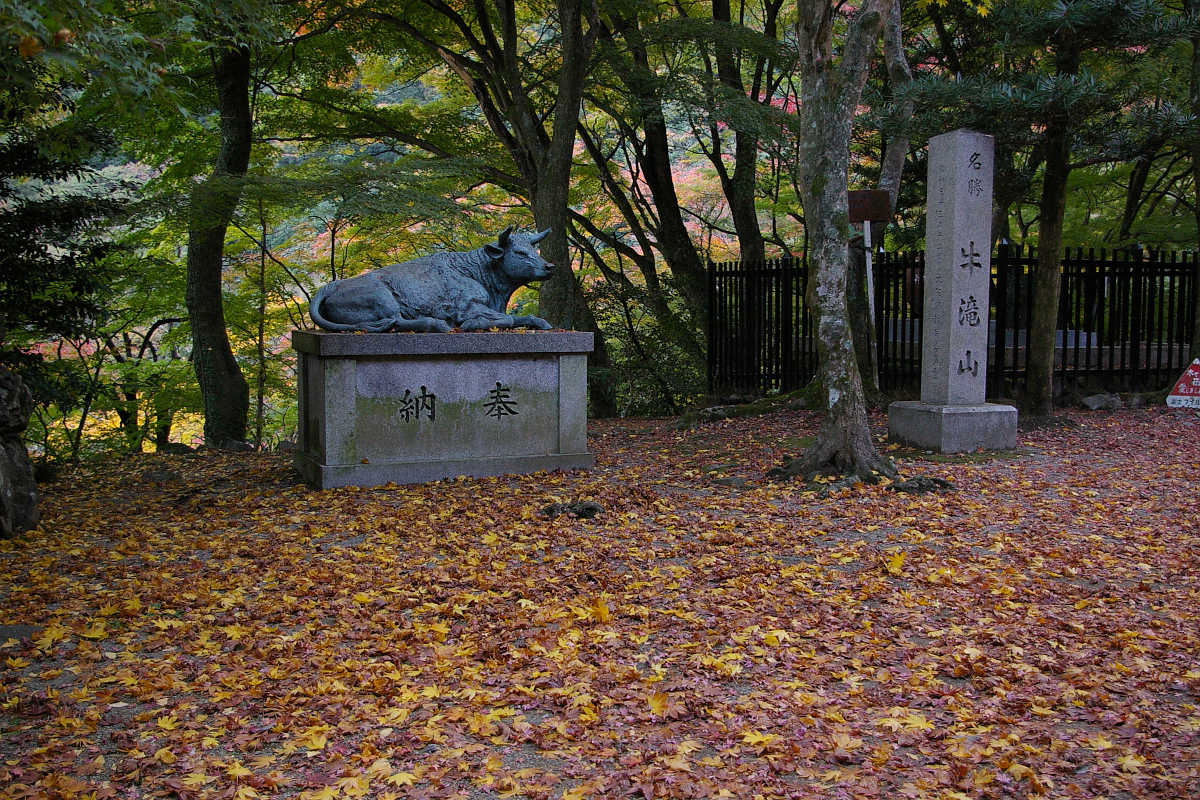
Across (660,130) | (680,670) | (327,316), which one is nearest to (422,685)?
(680,670)

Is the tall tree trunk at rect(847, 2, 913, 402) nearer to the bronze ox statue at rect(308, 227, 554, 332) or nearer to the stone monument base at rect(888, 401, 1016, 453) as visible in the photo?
the stone monument base at rect(888, 401, 1016, 453)

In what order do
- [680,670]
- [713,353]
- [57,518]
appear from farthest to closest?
[713,353] < [57,518] < [680,670]

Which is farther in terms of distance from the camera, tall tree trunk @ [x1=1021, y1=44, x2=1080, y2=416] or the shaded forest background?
tall tree trunk @ [x1=1021, y1=44, x2=1080, y2=416]

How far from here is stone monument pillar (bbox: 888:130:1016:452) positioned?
971cm

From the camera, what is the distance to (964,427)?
9750mm

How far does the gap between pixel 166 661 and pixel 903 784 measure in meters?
3.39

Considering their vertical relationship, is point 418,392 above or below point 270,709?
above

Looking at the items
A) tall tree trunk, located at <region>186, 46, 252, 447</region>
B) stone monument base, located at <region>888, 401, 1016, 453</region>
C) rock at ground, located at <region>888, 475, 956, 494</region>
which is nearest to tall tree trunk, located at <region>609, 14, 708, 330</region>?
tall tree trunk, located at <region>186, 46, 252, 447</region>

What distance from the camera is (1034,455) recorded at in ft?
31.9

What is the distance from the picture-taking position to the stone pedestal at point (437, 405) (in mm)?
8648

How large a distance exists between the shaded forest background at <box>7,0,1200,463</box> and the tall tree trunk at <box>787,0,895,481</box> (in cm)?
25

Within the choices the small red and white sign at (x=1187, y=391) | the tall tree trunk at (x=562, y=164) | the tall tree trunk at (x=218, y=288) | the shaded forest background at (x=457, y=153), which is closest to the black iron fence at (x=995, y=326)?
the small red and white sign at (x=1187, y=391)

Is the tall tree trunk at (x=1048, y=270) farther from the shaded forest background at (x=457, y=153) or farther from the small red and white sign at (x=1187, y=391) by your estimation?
the small red and white sign at (x=1187, y=391)

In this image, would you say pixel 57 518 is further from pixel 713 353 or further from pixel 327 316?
pixel 713 353
